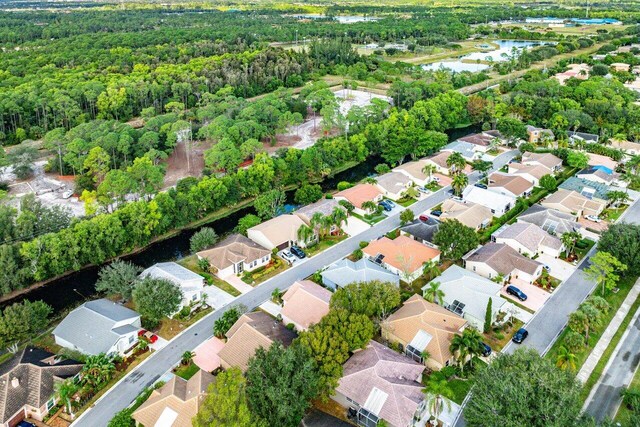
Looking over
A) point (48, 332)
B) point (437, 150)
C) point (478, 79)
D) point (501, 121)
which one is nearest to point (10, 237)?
point (48, 332)

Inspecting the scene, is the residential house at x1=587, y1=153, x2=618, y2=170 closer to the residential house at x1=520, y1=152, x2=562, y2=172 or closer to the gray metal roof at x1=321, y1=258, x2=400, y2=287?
the residential house at x1=520, y1=152, x2=562, y2=172

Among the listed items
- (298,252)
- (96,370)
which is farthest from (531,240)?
(96,370)

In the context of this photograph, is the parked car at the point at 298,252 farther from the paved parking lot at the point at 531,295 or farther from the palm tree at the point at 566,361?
the palm tree at the point at 566,361

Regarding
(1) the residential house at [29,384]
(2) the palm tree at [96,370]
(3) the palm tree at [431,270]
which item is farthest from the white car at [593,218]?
(1) the residential house at [29,384]

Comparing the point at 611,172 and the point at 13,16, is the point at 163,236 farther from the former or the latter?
the point at 13,16

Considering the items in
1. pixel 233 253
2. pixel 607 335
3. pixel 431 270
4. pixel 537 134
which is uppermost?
pixel 537 134

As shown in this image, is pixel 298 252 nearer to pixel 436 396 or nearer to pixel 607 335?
pixel 436 396

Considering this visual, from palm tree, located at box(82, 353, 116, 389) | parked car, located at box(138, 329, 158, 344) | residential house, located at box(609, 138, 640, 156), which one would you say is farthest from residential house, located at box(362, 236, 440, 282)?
residential house, located at box(609, 138, 640, 156)
